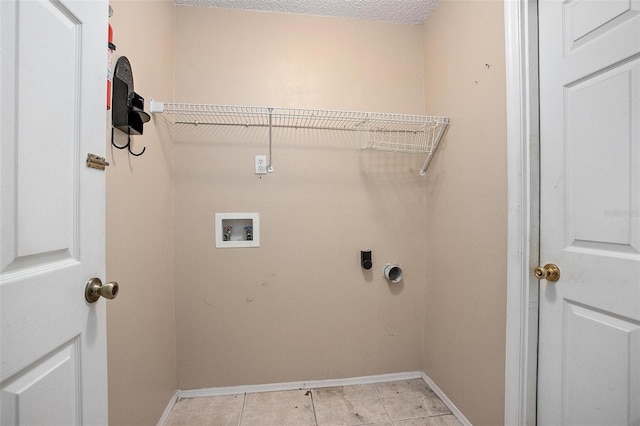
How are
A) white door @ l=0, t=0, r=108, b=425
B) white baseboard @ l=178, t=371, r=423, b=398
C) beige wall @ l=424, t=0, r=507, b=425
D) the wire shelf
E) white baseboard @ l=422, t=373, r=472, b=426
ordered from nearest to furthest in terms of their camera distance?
white door @ l=0, t=0, r=108, b=425, beige wall @ l=424, t=0, r=507, b=425, white baseboard @ l=422, t=373, r=472, b=426, the wire shelf, white baseboard @ l=178, t=371, r=423, b=398

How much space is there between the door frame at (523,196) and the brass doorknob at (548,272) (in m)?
0.04

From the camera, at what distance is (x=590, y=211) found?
0.87 metres

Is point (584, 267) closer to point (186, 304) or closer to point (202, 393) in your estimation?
point (186, 304)

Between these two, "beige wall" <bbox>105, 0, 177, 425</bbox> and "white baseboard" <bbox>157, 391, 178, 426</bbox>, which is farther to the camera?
"white baseboard" <bbox>157, 391, 178, 426</bbox>

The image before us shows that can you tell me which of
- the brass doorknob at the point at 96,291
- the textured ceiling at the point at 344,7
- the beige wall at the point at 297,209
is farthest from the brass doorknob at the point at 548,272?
the textured ceiling at the point at 344,7

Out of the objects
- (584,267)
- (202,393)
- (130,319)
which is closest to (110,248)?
(130,319)

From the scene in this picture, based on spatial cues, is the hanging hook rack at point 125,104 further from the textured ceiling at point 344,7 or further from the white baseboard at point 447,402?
the white baseboard at point 447,402

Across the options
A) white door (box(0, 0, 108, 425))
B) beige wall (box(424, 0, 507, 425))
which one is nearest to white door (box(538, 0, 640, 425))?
beige wall (box(424, 0, 507, 425))

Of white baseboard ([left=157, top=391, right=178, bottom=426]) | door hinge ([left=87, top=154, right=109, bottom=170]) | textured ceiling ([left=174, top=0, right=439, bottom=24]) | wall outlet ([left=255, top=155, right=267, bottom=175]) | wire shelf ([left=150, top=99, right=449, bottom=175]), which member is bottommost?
white baseboard ([left=157, top=391, right=178, bottom=426])

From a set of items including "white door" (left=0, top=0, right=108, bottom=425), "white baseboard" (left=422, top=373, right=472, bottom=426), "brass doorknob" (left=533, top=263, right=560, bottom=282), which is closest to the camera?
"white door" (left=0, top=0, right=108, bottom=425)

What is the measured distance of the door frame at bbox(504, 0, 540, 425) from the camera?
1.04 m

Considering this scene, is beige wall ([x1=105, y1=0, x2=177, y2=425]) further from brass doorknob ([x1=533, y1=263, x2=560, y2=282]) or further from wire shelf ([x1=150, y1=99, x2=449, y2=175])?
brass doorknob ([x1=533, y1=263, x2=560, y2=282])

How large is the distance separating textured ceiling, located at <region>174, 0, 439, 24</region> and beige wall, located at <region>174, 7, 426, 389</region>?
0.15ft

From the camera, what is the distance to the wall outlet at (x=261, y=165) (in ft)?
5.43
